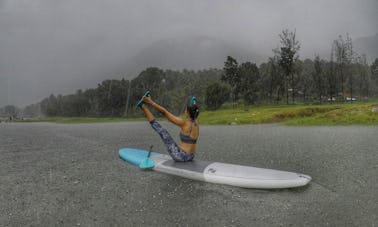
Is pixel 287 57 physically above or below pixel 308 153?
above

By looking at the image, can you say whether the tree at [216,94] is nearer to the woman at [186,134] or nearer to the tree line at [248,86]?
the tree line at [248,86]

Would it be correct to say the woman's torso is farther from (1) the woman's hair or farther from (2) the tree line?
(2) the tree line

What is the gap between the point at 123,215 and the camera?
6469mm

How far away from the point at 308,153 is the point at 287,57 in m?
58.3

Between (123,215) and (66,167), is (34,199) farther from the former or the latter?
(66,167)

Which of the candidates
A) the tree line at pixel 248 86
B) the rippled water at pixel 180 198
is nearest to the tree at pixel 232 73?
the tree line at pixel 248 86

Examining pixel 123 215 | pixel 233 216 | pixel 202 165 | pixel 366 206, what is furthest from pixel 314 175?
pixel 123 215

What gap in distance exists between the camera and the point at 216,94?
78688mm

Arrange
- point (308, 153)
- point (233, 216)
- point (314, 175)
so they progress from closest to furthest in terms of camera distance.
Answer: point (233, 216) < point (314, 175) < point (308, 153)

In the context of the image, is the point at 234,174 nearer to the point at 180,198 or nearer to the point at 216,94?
the point at 180,198

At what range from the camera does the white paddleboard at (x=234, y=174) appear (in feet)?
26.0

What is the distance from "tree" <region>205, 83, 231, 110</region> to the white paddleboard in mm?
68756

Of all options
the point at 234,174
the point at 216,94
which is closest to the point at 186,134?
the point at 234,174

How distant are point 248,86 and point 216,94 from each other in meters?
12.9
